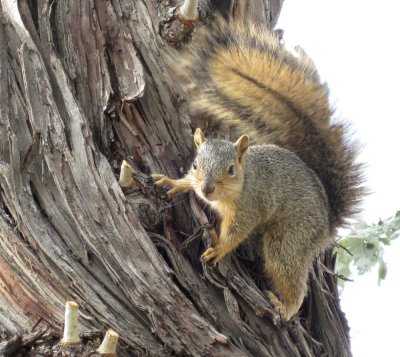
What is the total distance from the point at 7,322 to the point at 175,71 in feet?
3.73

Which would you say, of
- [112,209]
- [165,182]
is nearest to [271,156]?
[165,182]

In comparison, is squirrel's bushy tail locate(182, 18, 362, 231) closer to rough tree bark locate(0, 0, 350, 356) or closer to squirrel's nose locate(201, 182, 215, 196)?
rough tree bark locate(0, 0, 350, 356)

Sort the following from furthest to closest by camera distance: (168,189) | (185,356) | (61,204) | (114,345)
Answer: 1. (168,189)
2. (61,204)
3. (185,356)
4. (114,345)

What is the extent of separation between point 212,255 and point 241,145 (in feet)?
1.96

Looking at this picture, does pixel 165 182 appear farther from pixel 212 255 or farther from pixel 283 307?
pixel 283 307

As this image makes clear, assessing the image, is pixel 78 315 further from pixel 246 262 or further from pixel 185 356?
pixel 246 262

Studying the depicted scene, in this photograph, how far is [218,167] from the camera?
2604mm

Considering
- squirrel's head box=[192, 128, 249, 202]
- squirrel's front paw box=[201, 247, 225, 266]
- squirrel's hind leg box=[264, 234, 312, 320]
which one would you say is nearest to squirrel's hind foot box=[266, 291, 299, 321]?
squirrel's hind leg box=[264, 234, 312, 320]

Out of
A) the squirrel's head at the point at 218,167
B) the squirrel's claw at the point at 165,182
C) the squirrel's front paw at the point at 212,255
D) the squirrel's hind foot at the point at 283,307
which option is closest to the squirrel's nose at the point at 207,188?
the squirrel's head at the point at 218,167

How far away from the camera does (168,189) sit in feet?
→ 7.79

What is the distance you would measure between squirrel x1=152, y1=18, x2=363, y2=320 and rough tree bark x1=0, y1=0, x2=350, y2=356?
0.09m

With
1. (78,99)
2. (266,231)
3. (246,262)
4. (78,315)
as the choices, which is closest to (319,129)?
(266,231)

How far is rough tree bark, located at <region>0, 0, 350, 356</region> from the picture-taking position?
77.5 inches

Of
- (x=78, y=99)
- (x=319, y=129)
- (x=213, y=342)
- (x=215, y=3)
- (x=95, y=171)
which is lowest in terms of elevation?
(x=213, y=342)
